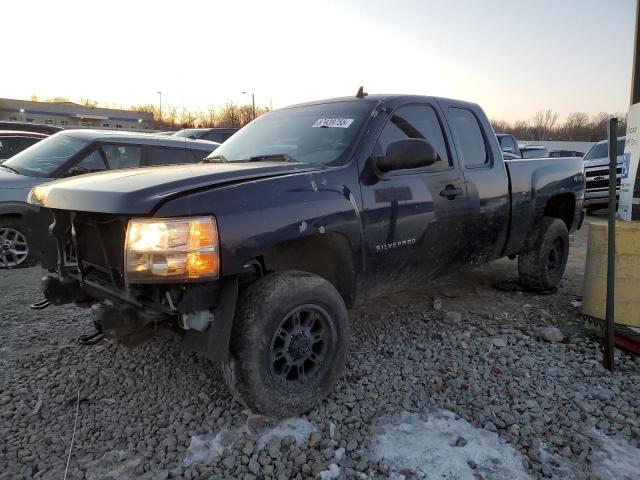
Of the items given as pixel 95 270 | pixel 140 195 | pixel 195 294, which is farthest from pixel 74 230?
pixel 195 294

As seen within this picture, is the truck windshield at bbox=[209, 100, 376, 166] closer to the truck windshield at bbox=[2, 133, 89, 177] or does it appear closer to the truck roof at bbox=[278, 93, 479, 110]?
the truck roof at bbox=[278, 93, 479, 110]

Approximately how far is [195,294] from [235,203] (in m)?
0.50

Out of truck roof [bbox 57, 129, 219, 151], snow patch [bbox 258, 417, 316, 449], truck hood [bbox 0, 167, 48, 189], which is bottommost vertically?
snow patch [bbox 258, 417, 316, 449]

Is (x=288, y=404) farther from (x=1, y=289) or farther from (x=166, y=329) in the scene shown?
(x=1, y=289)

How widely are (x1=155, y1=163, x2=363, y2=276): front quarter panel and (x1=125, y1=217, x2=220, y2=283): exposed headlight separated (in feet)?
0.18

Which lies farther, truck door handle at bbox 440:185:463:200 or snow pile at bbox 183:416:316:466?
truck door handle at bbox 440:185:463:200

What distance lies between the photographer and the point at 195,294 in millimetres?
Answer: 2355

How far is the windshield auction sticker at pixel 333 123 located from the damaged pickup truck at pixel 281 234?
0.01 metres

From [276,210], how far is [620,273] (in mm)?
3041

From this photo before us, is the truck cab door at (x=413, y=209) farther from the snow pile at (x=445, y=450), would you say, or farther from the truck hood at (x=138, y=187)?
the snow pile at (x=445, y=450)

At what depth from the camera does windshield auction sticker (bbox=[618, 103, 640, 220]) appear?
4.01 metres

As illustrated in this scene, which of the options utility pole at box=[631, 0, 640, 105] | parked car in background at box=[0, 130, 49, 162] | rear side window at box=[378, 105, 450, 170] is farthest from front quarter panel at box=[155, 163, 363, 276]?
parked car in background at box=[0, 130, 49, 162]

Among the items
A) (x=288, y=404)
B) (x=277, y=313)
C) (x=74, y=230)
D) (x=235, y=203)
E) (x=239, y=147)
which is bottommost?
(x=288, y=404)

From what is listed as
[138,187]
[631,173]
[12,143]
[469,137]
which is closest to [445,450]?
[138,187]
